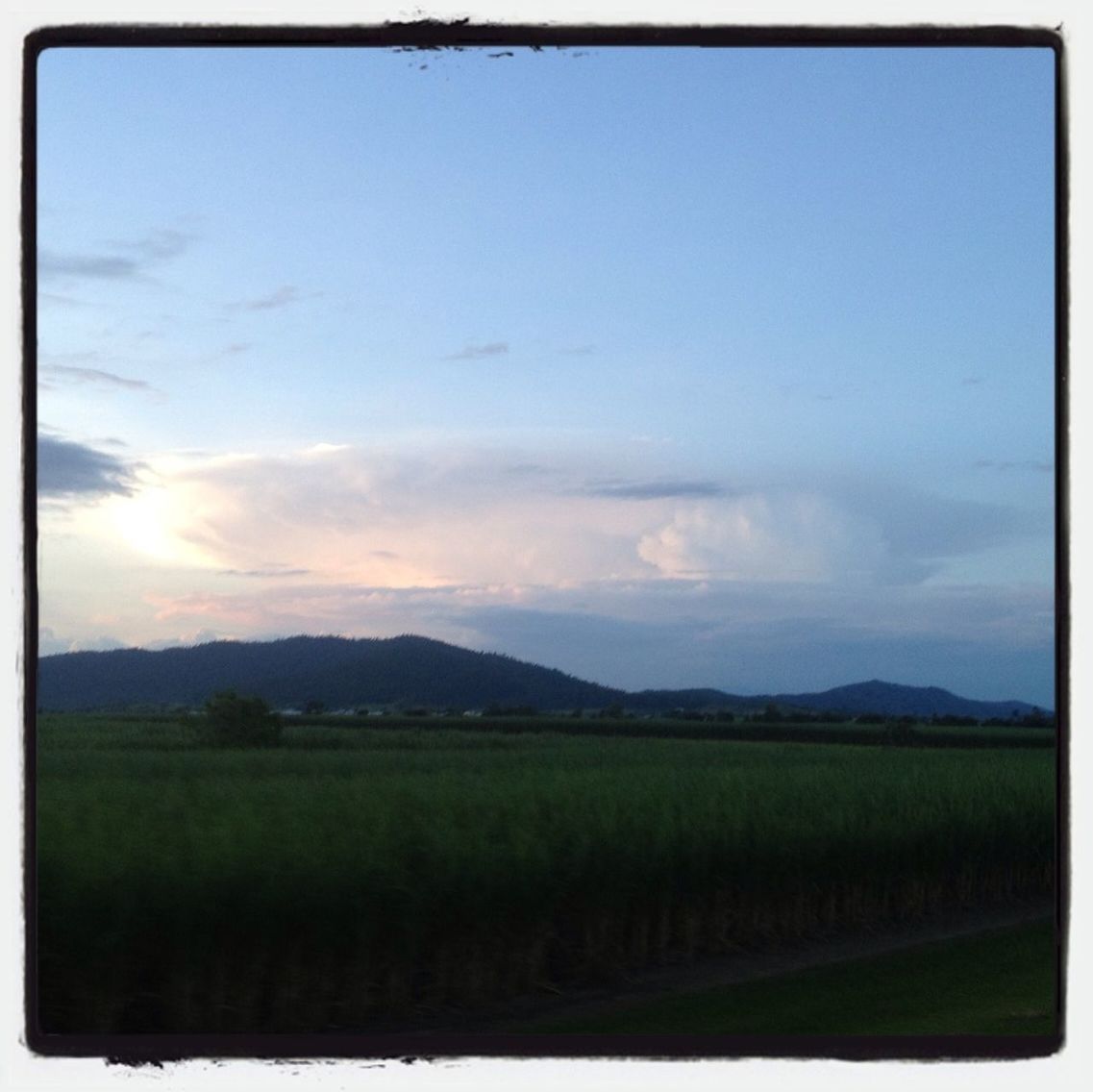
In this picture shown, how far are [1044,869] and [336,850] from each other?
817 centimetres

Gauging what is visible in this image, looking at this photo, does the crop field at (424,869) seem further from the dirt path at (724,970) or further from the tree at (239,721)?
the tree at (239,721)

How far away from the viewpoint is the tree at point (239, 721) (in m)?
10.9

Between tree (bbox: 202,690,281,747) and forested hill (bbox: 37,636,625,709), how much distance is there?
4.9 inches

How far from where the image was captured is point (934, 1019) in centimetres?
641

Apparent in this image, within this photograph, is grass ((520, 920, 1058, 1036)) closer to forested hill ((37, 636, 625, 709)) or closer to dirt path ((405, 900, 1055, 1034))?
→ dirt path ((405, 900, 1055, 1034))

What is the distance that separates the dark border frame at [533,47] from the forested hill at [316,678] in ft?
7.23

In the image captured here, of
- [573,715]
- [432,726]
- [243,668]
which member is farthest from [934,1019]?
[573,715]

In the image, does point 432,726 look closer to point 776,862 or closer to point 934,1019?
point 776,862

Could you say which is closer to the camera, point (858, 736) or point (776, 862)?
point (776, 862)

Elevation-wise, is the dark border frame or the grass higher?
the dark border frame

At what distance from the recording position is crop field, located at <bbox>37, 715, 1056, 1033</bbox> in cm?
579

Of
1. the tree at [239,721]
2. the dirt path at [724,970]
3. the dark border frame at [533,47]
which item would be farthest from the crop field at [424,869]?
the dark border frame at [533,47]

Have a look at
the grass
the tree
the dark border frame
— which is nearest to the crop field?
the tree

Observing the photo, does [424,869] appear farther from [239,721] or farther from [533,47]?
[239,721]
